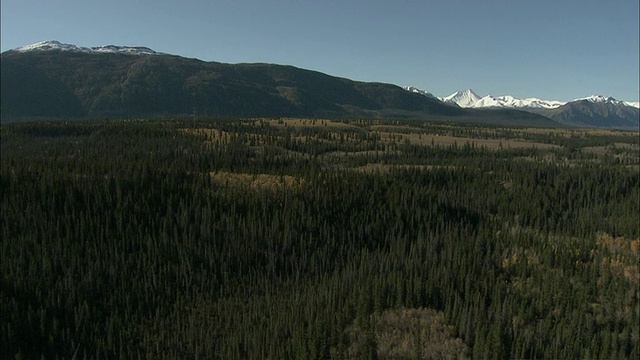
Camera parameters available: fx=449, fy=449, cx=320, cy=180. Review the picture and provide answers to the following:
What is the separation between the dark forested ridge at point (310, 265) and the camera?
3416 cm

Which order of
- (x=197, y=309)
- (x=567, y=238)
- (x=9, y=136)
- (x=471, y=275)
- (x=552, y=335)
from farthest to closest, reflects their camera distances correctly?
(x=9, y=136) < (x=567, y=238) < (x=471, y=275) < (x=197, y=309) < (x=552, y=335)

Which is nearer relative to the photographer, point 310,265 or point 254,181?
point 310,265

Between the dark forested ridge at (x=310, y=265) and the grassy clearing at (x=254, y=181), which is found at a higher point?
the grassy clearing at (x=254, y=181)

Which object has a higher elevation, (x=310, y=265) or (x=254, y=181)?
(x=254, y=181)

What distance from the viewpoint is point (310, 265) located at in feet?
175

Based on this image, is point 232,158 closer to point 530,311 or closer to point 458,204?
point 458,204

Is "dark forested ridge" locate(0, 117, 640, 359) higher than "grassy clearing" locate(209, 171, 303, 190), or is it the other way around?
"grassy clearing" locate(209, 171, 303, 190)

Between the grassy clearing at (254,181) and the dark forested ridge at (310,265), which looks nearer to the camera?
the dark forested ridge at (310,265)

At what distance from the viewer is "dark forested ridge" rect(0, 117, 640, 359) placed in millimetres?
34156

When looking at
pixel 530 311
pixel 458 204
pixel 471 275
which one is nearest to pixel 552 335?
pixel 530 311

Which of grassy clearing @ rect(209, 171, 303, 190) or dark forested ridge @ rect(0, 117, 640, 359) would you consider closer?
dark forested ridge @ rect(0, 117, 640, 359)

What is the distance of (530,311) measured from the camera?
3800cm

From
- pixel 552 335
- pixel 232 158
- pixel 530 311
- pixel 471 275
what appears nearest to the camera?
pixel 552 335

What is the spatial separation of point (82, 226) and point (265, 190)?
26843 mm
